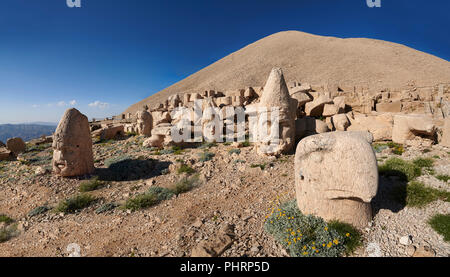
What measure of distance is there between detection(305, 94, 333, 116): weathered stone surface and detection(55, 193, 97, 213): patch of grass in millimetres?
9877

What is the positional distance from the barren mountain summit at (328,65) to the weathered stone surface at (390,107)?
18.3 metres

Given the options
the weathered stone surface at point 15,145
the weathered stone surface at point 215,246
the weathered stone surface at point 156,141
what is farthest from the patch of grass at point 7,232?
the weathered stone surface at point 15,145

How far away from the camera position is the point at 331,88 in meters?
13.9

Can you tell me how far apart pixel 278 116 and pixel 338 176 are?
4.11 metres

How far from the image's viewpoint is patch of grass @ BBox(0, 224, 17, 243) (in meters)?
4.14

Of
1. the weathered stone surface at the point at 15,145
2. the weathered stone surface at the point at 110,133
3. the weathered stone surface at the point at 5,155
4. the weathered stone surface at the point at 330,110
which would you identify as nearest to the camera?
the weathered stone surface at the point at 330,110

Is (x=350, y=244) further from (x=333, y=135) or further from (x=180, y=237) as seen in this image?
(x=180, y=237)

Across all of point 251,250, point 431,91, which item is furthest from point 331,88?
point 251,250

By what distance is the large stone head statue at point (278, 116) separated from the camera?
6.88 metres

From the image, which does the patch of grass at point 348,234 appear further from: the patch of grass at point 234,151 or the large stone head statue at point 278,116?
the patch of grass at point 234,151

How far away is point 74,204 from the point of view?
501 cm

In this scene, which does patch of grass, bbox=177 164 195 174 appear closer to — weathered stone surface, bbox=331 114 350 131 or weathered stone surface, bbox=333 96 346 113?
weathered stone surface, bbox=331 114 350 131

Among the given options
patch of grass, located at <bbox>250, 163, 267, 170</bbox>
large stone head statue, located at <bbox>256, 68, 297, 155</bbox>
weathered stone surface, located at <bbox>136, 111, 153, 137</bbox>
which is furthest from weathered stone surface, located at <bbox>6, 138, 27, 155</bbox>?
large stone head statue, located at <bbox>256, 68, 297, 155</bbox>

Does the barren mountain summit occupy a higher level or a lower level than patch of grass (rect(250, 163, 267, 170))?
higher
